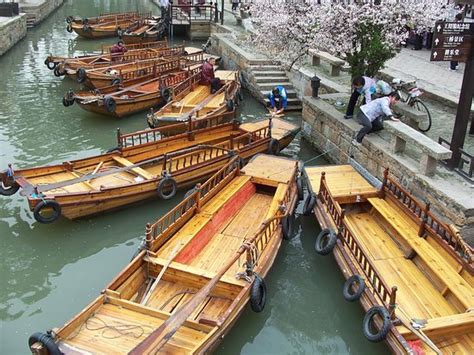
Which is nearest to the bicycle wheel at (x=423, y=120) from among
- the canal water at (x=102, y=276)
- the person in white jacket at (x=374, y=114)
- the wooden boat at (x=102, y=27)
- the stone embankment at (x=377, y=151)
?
the person in white jacket at (x=374, y=114)

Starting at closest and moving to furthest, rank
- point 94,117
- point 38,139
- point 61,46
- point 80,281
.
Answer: point 80,281 → point 38,139 → point 94,117 → point 61,46

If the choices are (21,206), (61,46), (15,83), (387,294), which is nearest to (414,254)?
(387,294)

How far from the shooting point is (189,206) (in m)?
8.77

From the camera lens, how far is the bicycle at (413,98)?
11211mm

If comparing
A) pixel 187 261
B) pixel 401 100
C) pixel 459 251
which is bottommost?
pixel 187 261

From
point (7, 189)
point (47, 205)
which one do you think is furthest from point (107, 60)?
point (47, 205)

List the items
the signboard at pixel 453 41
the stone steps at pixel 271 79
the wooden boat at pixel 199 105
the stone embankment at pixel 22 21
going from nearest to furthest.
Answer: the signboard at pixel 453 41 < the wooden boat at pixel 199 105 < the stone steps at pixel 271 79 < the stone embankment at pixel 22 21

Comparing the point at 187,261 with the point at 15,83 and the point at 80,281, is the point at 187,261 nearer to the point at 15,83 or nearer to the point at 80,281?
the point at 80,281

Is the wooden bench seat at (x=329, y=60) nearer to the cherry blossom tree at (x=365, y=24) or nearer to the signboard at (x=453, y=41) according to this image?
the cherry blossom tree at (x=365, y=24)

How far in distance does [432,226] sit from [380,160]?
2514 millimetres

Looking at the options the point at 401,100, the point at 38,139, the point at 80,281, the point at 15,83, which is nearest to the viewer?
the point at 80,281

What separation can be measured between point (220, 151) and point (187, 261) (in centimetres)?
473

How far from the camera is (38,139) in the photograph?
1419cm

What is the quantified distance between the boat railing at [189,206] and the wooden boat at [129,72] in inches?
318
